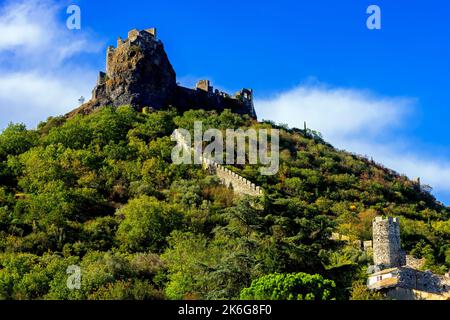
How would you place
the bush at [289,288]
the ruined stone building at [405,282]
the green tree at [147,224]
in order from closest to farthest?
the bush at [289,288]
the ruined stone building at [405,282]
the green tree at [147,224]

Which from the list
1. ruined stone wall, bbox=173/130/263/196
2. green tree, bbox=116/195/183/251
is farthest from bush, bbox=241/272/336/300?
ruined stone wall, bbox=173/130/263/196

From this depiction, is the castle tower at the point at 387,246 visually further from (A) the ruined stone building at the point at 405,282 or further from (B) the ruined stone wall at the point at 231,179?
(B) the ruined stone wall at the point at 231,179

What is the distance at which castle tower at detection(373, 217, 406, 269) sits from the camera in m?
48.1

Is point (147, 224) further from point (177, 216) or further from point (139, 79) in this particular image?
point (139, 79)

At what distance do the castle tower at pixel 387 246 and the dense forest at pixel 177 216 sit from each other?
114 centimetres

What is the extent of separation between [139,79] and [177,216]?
94.4ft

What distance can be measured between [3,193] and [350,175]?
30907mm

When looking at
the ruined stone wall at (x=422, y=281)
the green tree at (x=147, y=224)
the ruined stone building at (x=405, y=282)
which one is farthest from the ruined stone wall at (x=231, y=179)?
the ruined stone wall at (x=422, y=281)

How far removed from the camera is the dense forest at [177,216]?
45.5m

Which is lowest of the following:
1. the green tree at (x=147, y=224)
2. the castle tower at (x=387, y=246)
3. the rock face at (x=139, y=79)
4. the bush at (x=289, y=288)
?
the bush at (x=289, y=288)

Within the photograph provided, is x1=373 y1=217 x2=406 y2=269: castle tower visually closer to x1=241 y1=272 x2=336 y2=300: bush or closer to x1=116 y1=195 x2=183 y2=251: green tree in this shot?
x1=241 y1=272 x2=336 y2=300: bush

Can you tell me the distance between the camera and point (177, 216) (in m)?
59.5

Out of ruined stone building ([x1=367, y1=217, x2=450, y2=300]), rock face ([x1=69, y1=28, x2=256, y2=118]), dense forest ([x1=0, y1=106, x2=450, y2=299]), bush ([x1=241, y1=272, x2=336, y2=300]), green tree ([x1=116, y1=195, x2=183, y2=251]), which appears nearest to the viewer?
bush ([x1=241, y1=272, x2=336, y2=300])

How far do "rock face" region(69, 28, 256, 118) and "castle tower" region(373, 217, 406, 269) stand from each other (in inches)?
1597
